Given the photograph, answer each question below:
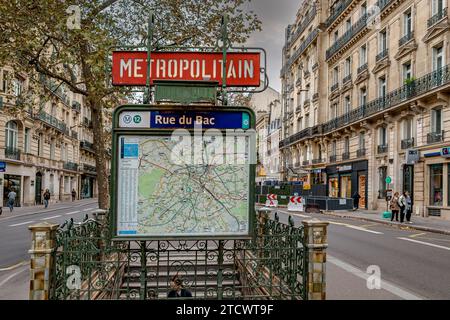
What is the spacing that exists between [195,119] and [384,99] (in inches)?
1136

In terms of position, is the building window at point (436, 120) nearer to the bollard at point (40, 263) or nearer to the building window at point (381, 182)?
the building window at point (381, 182)

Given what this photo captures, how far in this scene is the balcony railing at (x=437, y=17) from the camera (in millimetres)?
23675

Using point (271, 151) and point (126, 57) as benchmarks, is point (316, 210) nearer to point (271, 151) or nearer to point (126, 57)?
point (126, 57)

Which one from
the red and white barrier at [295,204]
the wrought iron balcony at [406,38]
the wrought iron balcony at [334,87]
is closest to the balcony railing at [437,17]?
the wrought iron balcony at [406,38]

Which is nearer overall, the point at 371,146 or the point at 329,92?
the point at 371,146

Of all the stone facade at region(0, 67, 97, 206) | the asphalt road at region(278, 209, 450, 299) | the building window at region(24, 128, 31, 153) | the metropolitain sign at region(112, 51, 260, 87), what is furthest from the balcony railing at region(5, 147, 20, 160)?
the metropolitain sign at region(112, 51, 260, 87)

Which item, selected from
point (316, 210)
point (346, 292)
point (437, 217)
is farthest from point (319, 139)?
point (346, 292)

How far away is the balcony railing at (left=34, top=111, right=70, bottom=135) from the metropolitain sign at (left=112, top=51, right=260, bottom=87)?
35738mm

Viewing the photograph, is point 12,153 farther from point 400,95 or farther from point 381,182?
point 400,95

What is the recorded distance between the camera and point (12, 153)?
32.8 meters

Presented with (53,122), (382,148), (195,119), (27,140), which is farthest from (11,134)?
(195,119)

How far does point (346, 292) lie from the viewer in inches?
282

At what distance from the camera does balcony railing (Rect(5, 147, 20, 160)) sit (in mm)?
32000

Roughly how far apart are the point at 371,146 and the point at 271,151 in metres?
39.7
